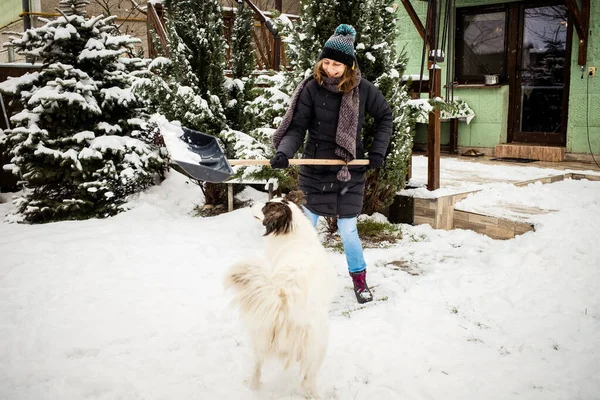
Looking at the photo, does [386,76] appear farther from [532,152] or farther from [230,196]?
[532,152]

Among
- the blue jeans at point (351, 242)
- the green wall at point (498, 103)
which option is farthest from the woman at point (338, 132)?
the green wall at point (498, 103)

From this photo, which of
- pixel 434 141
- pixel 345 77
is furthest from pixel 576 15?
pixel 345 77

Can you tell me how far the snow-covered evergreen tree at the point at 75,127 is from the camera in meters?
5.71

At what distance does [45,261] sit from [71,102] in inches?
90.5

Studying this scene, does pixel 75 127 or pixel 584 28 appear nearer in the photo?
pixel 75 127

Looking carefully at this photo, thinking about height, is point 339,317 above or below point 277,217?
below

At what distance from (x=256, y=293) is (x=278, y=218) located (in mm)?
508

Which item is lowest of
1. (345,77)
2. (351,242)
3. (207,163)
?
(351,242)

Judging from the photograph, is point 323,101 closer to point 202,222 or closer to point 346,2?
point 346,2

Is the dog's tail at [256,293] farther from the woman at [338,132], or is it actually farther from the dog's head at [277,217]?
the woman at [338,132]

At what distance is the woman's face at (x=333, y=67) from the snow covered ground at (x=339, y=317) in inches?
69.2

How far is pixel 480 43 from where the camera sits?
9.12 metres

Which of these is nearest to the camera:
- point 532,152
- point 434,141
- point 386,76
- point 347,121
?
point 347,121

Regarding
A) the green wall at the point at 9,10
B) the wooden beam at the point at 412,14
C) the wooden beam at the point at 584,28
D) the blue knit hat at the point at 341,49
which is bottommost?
the blue knit hat at the point at 341,49
